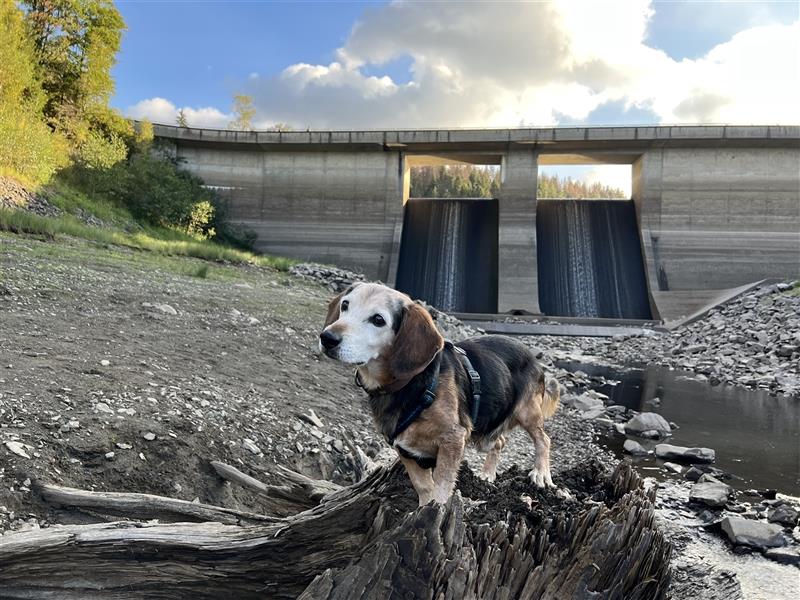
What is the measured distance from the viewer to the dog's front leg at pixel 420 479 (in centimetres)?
239

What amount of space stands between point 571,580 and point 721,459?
5.51 metres

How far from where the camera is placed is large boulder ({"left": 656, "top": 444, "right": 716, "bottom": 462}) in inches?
243

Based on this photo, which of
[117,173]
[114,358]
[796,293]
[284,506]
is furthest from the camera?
[117,173]

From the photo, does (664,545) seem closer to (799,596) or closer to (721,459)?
(799,596)

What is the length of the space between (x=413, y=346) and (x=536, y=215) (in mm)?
27489

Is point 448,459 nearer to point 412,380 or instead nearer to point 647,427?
point 412,380

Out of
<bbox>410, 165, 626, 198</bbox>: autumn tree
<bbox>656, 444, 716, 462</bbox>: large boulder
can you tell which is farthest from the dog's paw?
<bbox>410, 165, 626, 198</bbox>: autumn tree

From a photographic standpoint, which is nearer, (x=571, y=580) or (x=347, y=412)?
(x=571, y=580)

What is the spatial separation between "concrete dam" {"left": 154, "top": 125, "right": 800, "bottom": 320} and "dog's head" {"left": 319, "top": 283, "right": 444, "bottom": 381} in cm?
2374

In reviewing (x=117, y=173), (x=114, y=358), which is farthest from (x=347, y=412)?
(x=117, y=173)

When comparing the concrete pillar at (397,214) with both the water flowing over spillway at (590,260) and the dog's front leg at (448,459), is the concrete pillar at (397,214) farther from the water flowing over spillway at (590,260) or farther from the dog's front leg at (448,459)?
the dog's front leg at (448,459)

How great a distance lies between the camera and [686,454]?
20.4 ft

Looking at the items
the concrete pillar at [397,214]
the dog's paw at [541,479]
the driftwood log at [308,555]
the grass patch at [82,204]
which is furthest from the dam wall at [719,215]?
the driftwood log at [308,555]

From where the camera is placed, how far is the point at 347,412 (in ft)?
17.7
